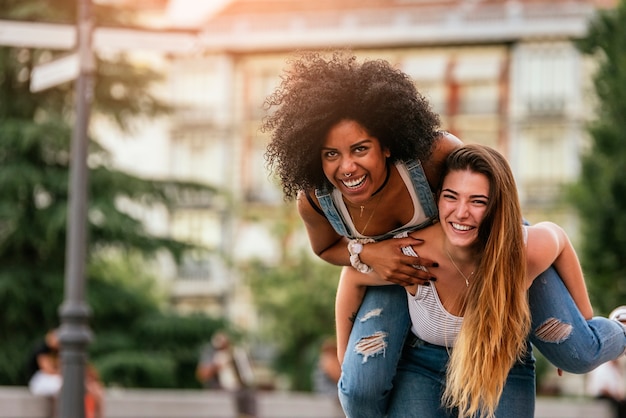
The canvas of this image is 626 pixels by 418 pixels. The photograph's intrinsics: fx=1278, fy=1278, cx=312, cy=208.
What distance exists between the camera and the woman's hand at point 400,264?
4230 millimetres

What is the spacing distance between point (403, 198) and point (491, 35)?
45698 mm

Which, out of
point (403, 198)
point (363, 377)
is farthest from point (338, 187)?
point (363, 377)

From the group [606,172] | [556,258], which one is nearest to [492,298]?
[556,258]

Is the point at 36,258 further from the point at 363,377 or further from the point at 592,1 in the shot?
the point at 592,1

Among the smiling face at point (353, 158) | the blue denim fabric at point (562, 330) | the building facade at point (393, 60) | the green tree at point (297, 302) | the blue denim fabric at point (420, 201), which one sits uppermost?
the building facade at point (393, 60)

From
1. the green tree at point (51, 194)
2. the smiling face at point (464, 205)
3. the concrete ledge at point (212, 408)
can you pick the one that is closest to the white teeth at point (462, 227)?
the smiling face at point (464, 205)

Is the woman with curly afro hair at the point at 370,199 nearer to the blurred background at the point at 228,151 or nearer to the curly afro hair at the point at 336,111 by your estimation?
the curly afro hair at the point at 336,111

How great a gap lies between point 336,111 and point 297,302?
112ft

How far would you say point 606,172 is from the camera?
21.4 metres

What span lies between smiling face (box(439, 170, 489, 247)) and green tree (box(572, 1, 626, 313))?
1720 centimetres

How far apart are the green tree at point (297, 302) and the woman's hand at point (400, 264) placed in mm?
32598

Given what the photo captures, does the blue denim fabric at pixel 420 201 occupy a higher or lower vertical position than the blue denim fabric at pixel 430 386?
higher

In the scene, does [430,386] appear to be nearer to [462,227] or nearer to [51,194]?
[462,227]

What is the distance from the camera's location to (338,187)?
4141 millimetres
